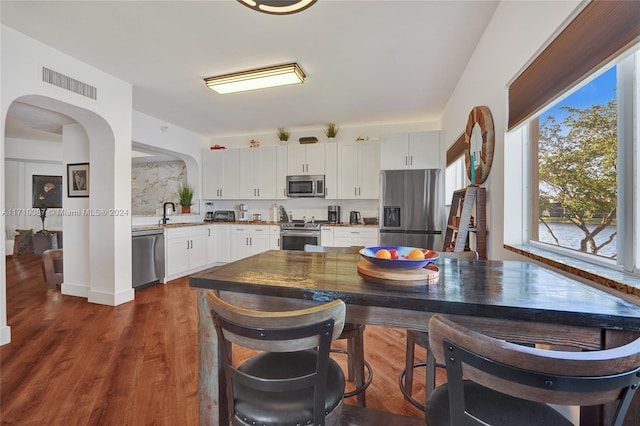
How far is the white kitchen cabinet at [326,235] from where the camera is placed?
482 cm

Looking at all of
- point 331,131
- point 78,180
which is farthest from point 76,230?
point 331,131

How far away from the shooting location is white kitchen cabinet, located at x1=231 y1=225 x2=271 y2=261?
514 cm

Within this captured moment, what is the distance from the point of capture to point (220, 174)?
5.68 meters

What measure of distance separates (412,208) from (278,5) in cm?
325

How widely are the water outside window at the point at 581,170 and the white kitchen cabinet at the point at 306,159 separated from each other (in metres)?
3.64

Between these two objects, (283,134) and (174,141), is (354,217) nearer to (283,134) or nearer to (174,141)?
(283,134)

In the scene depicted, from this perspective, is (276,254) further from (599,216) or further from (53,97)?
(53,97)

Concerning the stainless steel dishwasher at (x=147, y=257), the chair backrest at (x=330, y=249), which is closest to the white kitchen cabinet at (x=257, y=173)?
the stainless steel dishwasher at (x=147, y=257)

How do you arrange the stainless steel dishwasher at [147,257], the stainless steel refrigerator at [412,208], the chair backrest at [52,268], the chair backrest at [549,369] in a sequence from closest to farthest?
the chair backrest at [549,369] → the stainless steel dishwasher at [147,257] → the chair backrest at [52,268] → the stainless steel refrigerator at [412,208]

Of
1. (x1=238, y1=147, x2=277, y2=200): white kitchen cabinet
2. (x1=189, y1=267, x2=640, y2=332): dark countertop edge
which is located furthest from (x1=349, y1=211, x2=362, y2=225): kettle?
(x1=189, y1=267, x2=640, y2=332): dark countertop edge

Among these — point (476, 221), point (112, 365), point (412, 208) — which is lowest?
point (112, 365)

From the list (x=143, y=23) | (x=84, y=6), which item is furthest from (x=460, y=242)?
(x=84, y=6)

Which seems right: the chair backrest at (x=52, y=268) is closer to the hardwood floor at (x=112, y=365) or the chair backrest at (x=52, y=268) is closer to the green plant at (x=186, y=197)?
the hardwood floor at (x=112, y=365)

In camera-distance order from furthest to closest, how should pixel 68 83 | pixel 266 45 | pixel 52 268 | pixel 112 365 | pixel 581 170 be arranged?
pixel 52 268
pixel 68 83
pixel 266 45
pixel 112 365
pixel 581 170
